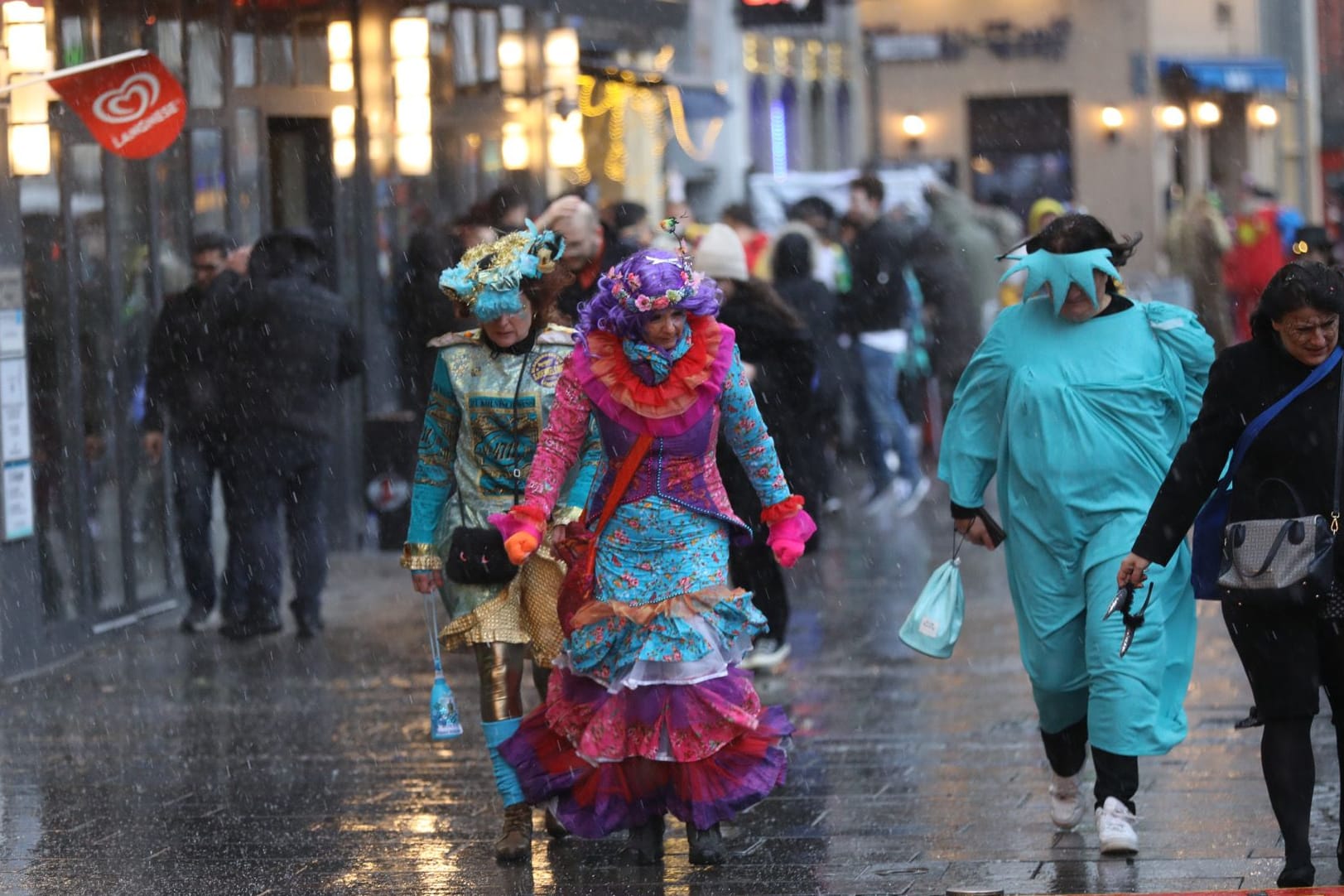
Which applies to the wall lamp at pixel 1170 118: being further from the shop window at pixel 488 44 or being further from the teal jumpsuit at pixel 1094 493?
the teal jumpsuit at pixel 1094 493

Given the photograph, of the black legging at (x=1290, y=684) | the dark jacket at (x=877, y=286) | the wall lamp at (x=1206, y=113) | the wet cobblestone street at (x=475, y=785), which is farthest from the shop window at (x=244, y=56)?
the wall lamp at (x=1206, y=113)

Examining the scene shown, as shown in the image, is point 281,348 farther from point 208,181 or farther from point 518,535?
point 518,535

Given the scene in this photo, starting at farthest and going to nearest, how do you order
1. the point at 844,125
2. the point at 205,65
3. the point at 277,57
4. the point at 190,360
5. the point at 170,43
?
the point at 844,125 < the point at 277,57 < the point at 205,65 < the point at 170,43 < the point at 190,360

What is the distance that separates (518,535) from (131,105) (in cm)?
466

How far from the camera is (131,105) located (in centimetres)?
1034

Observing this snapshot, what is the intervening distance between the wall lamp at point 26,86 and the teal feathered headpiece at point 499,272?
418cm

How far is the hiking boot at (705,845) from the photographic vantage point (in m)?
6.74

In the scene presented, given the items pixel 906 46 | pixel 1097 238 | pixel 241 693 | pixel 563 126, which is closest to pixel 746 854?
pixel 1097 238

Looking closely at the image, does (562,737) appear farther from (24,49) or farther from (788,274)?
(788,274)

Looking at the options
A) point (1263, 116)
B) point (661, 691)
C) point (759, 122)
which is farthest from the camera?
point (1263, 116)

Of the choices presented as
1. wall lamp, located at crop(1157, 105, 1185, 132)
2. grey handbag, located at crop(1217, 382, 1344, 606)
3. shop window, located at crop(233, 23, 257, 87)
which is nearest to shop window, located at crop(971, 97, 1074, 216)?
wall lamp, located at crop(1157, 105, 1185, 132)

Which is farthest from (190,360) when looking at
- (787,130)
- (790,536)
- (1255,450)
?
(787,130)

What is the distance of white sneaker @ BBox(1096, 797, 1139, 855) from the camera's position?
21.9ft

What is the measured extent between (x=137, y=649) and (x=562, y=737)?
534 centimetres
